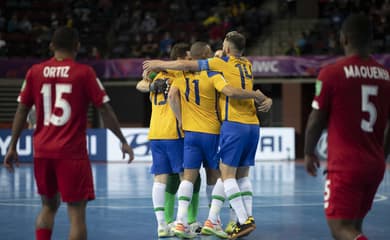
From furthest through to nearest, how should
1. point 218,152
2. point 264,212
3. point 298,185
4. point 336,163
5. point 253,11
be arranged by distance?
point 253,11
point 298,185
point 264,212
point 218,152
point 336,163

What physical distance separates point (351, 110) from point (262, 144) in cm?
1676

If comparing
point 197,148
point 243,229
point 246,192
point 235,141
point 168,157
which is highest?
point 235,141

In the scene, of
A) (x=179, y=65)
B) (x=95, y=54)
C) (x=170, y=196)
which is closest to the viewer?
(x=179, y=65)

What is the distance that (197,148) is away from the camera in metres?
8.24

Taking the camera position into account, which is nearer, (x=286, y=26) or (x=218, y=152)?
(x=218, y=152)

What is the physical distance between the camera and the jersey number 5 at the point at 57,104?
5.73 meters

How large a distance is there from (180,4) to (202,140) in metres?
20.3

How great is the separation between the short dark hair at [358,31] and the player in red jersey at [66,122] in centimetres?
187

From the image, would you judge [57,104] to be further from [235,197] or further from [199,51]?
[199,51]

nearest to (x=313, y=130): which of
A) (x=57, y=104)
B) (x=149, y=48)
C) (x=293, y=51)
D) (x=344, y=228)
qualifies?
(x=344, y=228)

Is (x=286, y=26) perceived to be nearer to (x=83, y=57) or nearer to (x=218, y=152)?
(x=83, y=57)

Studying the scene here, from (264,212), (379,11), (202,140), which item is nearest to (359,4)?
(379,11)

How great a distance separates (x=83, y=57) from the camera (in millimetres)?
25047

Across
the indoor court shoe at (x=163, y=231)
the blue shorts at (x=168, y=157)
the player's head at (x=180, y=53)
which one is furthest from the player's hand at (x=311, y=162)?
the player's head at (x=180, y=53)
